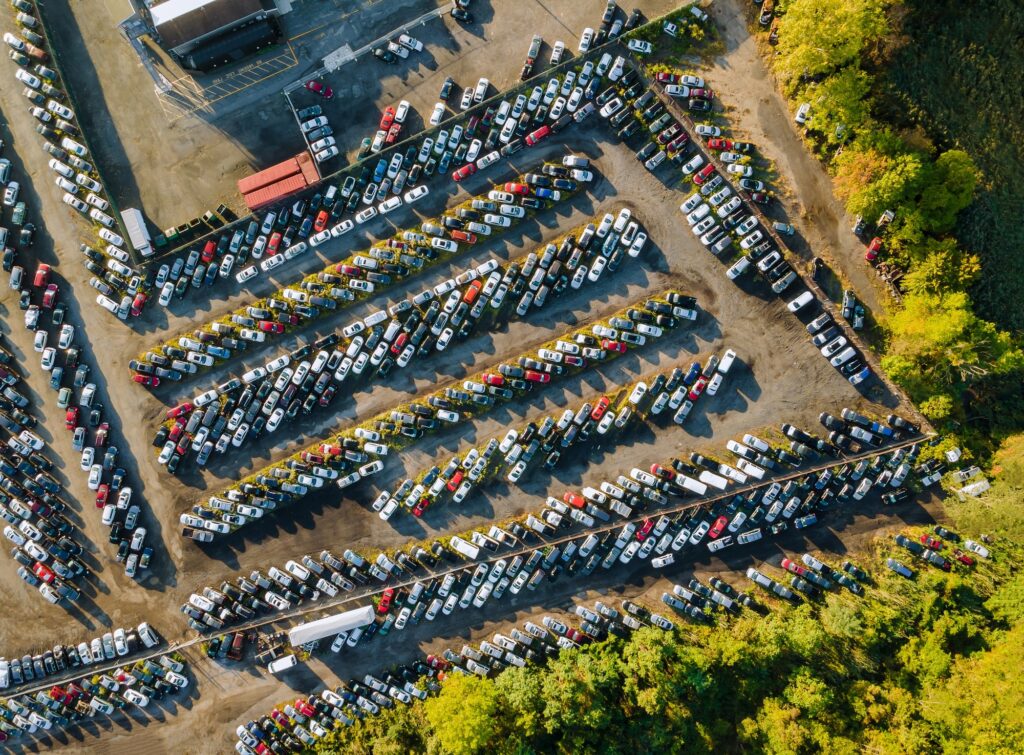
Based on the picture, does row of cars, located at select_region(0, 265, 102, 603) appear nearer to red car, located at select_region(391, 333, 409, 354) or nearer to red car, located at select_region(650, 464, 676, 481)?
red car, located at select_region(391, 333, 409, 354)

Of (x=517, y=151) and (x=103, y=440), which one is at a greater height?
(x=517, y=151)

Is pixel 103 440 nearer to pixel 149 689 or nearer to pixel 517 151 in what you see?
pixel 149 689

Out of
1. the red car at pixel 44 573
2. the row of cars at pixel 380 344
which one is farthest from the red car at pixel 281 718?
the red car at pixel 44 573

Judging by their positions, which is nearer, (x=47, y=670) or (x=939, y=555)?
(x=939, y=555)

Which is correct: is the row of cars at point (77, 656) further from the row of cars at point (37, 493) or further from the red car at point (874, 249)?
the red car at point (874, 249)

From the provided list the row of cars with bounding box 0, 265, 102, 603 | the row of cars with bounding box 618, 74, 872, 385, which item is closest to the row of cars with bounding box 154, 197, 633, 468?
the row of cars with bounding box 618, 74, 872, 385

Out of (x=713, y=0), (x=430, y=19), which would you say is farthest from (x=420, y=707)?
(x=713, y=0)
